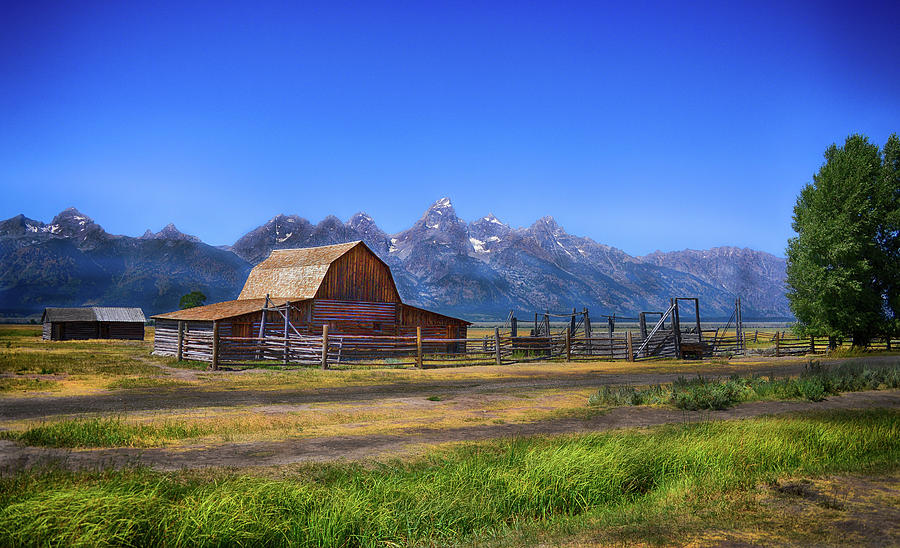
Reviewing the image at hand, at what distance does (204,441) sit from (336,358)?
76.7ft

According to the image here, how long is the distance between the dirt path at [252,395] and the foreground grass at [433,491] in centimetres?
828

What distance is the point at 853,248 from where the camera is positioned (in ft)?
114

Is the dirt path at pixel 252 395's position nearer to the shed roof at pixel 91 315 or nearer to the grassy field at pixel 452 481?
the grassy field at pixel 452 481

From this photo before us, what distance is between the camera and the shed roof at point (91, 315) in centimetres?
6719

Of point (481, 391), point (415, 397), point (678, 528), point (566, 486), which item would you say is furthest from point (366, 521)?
point (481, 391)

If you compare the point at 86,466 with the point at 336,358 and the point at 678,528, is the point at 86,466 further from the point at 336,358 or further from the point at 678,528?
the point at 336,358

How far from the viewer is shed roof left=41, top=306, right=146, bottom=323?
67188 millimetres

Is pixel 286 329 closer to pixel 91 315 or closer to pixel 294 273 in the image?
pixel 294 273

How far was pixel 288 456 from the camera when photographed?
9.67 meters

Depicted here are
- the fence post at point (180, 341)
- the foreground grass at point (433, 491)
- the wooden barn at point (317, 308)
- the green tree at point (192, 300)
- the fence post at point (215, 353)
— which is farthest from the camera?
the green tree at point (192, 300)

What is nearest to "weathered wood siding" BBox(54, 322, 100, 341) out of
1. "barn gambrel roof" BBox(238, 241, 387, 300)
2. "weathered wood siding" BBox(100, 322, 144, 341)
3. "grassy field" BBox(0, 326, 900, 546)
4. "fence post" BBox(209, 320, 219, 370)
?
"weathered wood siding" BBox(100, 322, 144, 341)

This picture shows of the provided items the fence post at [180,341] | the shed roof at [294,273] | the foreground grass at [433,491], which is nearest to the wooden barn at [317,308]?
the shed roof at [294,273]

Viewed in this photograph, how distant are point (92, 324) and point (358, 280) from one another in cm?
4434

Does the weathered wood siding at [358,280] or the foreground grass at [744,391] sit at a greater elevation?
the weathered wood siding at [358,280]
